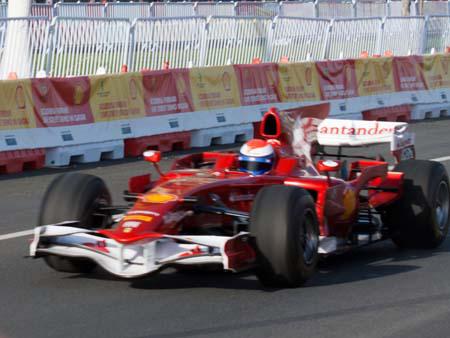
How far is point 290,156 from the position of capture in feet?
30.4

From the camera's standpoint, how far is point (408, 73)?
23.5m

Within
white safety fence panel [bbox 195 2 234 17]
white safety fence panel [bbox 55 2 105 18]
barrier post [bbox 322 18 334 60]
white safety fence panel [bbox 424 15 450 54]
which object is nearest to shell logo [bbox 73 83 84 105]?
barrier post [bbox 322 18 334 60]

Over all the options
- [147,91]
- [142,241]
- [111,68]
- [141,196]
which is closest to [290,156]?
[141,196]

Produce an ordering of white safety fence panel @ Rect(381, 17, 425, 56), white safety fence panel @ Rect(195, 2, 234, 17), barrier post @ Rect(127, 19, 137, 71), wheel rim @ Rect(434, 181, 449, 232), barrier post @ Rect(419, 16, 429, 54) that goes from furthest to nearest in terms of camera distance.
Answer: white safety fence panel @ Rect(195, 2, 234, 17) < barrier post @ Rect(419, 16, 429, 54) < white safety fence panel @ Rect(381, 17, 425, 56) < barrier post @ Rect(127, 19, 137, 71) < wheel rim @ Rect(434, 181, 449, 232)

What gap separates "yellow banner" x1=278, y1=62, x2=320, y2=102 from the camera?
19953 mm

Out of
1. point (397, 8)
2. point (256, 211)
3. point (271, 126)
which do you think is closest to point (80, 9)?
point (397, 8)

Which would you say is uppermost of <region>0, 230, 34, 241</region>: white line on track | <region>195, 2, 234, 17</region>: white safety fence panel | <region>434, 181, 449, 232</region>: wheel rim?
<region>195, 2, 234, 17</region>: white safety fence panel

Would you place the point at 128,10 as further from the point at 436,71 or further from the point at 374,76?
A: the point at 374,76

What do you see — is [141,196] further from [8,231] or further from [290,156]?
[8,231]

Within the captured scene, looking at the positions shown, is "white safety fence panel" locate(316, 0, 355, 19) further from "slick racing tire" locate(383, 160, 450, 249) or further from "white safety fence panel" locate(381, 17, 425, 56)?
"slick racing tire" locate(383, 160, 450, 249)

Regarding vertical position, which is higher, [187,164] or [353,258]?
[187,164]

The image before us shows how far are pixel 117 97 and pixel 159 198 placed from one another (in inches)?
341

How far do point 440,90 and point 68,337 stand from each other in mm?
18957

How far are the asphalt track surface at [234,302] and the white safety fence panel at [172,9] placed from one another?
21.1 metres
